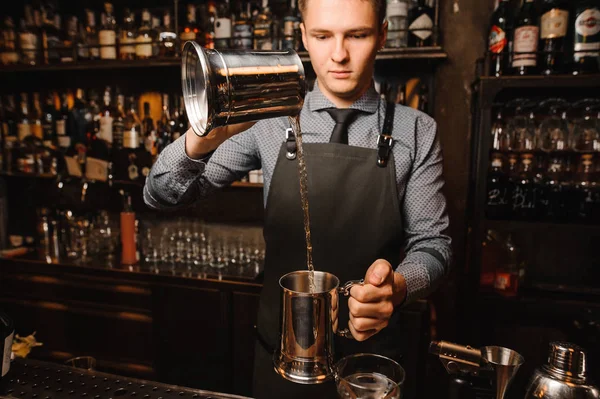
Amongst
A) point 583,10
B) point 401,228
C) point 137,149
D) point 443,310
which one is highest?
point 583,10

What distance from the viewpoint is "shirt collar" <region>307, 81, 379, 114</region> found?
1484mm

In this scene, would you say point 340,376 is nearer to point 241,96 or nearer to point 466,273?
point 241,96

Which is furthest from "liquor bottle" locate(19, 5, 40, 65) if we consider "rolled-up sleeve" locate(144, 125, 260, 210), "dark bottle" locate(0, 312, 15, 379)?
"dark bottle" locate(0, 312, 15, 379)

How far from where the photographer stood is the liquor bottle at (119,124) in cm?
266

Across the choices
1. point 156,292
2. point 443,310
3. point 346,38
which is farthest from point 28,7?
point 443,310

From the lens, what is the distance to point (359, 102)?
1.48 metres

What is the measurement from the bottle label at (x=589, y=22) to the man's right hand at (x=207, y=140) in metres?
1.75

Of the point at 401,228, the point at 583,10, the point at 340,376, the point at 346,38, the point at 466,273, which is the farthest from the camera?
the point at 466,273

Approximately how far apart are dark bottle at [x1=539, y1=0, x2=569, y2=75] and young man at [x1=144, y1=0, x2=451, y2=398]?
972mm

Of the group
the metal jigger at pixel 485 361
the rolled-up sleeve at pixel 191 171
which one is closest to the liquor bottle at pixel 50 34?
the rolled-up sleeve at pixel 191 171

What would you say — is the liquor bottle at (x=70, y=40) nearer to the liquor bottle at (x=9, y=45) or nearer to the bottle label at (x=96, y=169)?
the liquor bottle at (x=9, y=45)

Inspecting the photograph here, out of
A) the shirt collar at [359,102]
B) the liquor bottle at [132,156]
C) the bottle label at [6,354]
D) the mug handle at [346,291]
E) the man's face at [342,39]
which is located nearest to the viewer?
the mug handle at [346,291]

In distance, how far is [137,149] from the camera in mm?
2754

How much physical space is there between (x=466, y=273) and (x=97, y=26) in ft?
A: 8.86
